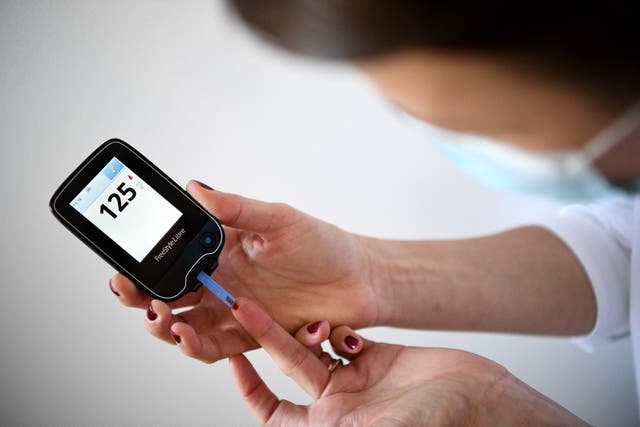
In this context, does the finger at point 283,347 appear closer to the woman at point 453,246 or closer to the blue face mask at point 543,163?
the woman at point 453,246

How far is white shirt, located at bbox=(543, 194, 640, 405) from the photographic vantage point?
3.38ft

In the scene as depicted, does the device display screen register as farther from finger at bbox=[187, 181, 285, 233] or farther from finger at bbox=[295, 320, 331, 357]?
finger at bbox=[295, 320, 331, 357]

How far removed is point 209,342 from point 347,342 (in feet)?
0.71

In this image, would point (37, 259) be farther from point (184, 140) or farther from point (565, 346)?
point (565, 346)

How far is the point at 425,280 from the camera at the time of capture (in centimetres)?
102

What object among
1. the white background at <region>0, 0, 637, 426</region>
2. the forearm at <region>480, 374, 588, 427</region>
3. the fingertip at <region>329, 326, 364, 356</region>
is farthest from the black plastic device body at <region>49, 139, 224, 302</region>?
the forearm at <region>480, 374, 588, 427</region>

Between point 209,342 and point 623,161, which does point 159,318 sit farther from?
point 623,161

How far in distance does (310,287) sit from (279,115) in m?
0.48

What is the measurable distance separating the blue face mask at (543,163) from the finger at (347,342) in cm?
37

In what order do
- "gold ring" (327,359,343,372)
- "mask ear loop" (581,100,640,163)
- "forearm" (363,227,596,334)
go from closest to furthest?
"mask ear loop" (581,100,640,163) < "gold ring" (327,359,343,372) < "forearm" (363,227,596,334)

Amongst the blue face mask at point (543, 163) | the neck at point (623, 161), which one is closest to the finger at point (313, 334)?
the blue face mask at point (543, 163)

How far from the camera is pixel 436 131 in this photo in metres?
0.57

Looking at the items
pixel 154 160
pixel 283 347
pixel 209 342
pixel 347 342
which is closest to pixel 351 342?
pixel 347 342

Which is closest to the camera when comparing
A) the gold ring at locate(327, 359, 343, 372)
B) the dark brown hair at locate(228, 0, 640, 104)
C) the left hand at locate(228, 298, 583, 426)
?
the dark brown hair at locate(228, 0, 640, 104)
